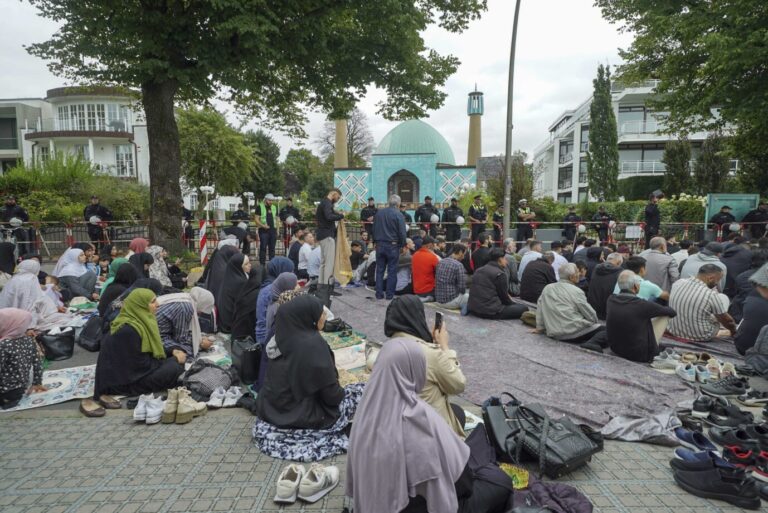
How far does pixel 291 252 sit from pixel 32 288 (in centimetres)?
505

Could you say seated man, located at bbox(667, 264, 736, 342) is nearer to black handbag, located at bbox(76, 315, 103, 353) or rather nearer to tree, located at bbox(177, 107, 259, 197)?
black handbag, located at bbox(76, 315, 103, 353)

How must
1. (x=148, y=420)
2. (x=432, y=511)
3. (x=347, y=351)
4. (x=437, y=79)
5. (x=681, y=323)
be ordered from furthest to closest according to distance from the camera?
(x=437, y=79)
(x=681, y=323)
(x=347, y=351)
(x=148, y=420)
(x=432, y=511)

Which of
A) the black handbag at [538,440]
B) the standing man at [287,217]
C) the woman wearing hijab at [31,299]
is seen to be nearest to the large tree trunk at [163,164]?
the standing man at [287,217]

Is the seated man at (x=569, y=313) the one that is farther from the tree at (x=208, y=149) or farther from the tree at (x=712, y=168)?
the tree at (x=712, y=168)

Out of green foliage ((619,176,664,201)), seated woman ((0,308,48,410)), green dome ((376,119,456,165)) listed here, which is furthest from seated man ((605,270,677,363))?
green dome ((376,119,456,165))

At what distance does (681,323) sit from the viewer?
6.92 meters

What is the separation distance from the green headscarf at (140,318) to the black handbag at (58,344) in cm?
223

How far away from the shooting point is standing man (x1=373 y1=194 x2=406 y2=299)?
888 cm

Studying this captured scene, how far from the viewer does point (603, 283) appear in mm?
7879

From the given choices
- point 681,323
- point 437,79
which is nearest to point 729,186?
point 437,79

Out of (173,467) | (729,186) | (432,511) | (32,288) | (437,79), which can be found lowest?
(173,467)

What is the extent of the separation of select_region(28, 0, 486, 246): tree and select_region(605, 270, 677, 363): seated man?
8391 mm

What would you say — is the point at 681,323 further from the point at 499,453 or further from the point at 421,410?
the point at 421,410

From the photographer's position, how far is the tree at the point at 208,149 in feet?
92.2
